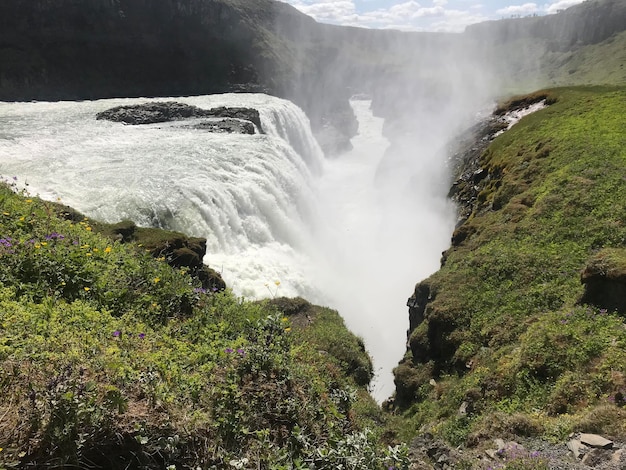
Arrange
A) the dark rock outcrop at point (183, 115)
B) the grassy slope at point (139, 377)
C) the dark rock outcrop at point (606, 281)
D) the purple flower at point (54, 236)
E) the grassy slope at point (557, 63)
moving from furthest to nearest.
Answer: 1. the grassy slope at point (557, 63)
2. the dark rock outcrop at point (183, 115)
3. the dark rock outcrop at point (606, 281)
4. the purple flower at point (54, 236)
5. the grassy slope at point (139, 377)

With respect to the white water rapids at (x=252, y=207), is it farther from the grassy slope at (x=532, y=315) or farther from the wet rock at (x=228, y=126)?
the grassy slope at (x=532, y=315)

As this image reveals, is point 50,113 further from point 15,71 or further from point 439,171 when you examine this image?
point 15,71

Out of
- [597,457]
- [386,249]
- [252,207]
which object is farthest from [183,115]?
[597,457]

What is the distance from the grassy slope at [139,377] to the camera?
4.09 metres

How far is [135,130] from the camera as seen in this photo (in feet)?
123

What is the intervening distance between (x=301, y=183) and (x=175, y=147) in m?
9.73

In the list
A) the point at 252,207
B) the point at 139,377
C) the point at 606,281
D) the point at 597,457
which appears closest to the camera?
the point at 139,377

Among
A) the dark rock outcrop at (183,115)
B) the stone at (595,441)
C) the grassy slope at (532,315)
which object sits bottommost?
the dark rock outcrop at (183,115)

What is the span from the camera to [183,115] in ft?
147

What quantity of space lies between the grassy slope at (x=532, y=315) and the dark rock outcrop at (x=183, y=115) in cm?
2404

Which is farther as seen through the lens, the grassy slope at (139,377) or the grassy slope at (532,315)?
the grassy slope at (532,315)

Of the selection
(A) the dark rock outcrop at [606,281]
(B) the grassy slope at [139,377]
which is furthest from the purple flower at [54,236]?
(A) the dark rock outcrop at [606,281]

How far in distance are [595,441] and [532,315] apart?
558cm

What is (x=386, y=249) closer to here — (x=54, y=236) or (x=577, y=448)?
(x=577, y=448)
